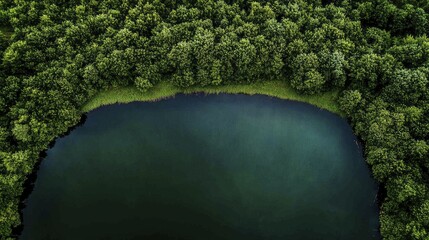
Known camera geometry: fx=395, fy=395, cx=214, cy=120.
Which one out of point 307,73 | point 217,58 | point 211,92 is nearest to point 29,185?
point 211,92

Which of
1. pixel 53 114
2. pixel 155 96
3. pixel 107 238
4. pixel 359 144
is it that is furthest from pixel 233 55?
pixel 107 238

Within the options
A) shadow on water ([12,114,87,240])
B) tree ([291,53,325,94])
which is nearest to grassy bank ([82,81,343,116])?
tree ([291,53,325,94])

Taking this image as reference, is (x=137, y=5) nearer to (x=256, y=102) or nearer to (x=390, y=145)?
(x=256, y=102)

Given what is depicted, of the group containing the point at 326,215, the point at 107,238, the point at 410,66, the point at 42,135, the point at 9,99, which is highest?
the point at 410,66

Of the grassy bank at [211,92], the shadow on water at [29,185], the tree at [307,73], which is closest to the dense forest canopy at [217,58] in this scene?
the tree at [307,73]

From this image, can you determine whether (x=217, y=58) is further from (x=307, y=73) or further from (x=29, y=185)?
(x=29, y=185)

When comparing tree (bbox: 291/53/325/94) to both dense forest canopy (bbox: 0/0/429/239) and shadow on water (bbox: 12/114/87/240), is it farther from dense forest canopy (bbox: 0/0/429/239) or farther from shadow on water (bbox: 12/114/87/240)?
shadow on water (bbox: 12/114/87/240)

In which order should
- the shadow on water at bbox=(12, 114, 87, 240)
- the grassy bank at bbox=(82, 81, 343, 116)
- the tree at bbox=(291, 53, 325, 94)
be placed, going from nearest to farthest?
the shadow on water at bbox=(12, 114, 87, 240)
the tree at bbox=(291, 53, 325, 94)
the grassy bank at bbox=(82, 81, 343, 116)
